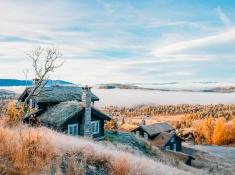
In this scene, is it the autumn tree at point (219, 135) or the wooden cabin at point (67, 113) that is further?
the autumn tree at point (219, 135)

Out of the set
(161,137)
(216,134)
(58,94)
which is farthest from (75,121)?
(216,134)

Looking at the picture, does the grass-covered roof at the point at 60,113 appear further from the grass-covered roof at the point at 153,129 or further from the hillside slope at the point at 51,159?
the grass-covered roof at the point at 153,129

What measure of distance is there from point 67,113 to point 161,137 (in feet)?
100

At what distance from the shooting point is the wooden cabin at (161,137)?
62969 mm

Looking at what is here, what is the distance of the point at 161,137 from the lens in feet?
215

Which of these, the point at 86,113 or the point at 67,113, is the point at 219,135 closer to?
the point at 86,113

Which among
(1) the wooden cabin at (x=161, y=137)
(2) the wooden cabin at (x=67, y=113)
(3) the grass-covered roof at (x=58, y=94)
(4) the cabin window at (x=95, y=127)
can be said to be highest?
(3) the grass-covered roof at (x=58, y=94)

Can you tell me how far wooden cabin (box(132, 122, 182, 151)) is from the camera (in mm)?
62969

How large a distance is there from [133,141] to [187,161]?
1051 centimetres

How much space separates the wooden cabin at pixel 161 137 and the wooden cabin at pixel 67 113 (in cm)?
2167

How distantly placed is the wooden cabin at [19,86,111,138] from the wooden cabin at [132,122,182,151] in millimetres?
21670

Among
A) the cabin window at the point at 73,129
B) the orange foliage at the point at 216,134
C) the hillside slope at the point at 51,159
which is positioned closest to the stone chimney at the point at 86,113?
the cabin window at the point at 73,129

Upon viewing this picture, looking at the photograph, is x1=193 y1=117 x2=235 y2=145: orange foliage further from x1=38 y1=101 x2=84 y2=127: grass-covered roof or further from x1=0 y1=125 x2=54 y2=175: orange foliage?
x1=0 y1=125 x2=54 y2=175: orange foliage

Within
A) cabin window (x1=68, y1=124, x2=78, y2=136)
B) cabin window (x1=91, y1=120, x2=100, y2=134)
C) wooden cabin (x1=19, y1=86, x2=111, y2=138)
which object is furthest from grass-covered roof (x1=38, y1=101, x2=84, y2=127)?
cabin window (x1=91, y1=120, x2=100, y2=134)
